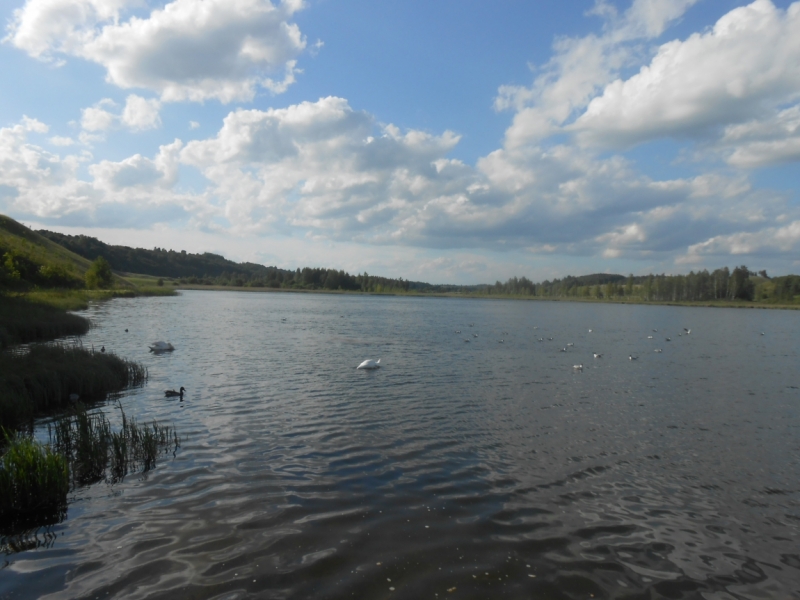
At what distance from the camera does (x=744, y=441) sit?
52.5 feet

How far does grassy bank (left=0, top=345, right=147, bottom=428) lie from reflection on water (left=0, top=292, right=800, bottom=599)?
1490mm

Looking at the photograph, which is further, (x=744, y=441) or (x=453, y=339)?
(x=453, y=339)

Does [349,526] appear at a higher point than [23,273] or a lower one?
lower

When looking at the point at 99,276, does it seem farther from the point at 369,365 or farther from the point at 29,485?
the point at 29,485

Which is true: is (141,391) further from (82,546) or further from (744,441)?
(744,441)

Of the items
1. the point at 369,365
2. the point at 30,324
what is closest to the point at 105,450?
the point at 369,365

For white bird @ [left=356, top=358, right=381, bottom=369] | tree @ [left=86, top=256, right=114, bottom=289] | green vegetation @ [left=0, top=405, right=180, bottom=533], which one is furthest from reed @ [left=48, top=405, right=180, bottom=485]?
tree @ [left=86, top=256, right=114, bottom=289]

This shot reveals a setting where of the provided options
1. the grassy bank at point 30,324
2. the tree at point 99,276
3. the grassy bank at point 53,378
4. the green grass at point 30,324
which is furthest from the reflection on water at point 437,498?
the tree at point 99,276

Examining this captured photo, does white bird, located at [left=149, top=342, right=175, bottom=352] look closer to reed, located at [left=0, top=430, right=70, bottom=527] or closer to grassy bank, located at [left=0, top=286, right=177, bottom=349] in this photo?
grassy bank, located at [left=0, top=286, right=177, bottom=349]

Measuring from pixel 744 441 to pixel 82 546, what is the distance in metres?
18.6

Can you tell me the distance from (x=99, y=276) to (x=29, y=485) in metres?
110

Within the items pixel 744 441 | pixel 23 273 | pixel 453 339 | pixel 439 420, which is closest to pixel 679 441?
pixel 744 441

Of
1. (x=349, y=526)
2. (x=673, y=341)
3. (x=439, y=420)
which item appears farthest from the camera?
(x=673, y=341)

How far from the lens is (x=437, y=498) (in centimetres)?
1048
